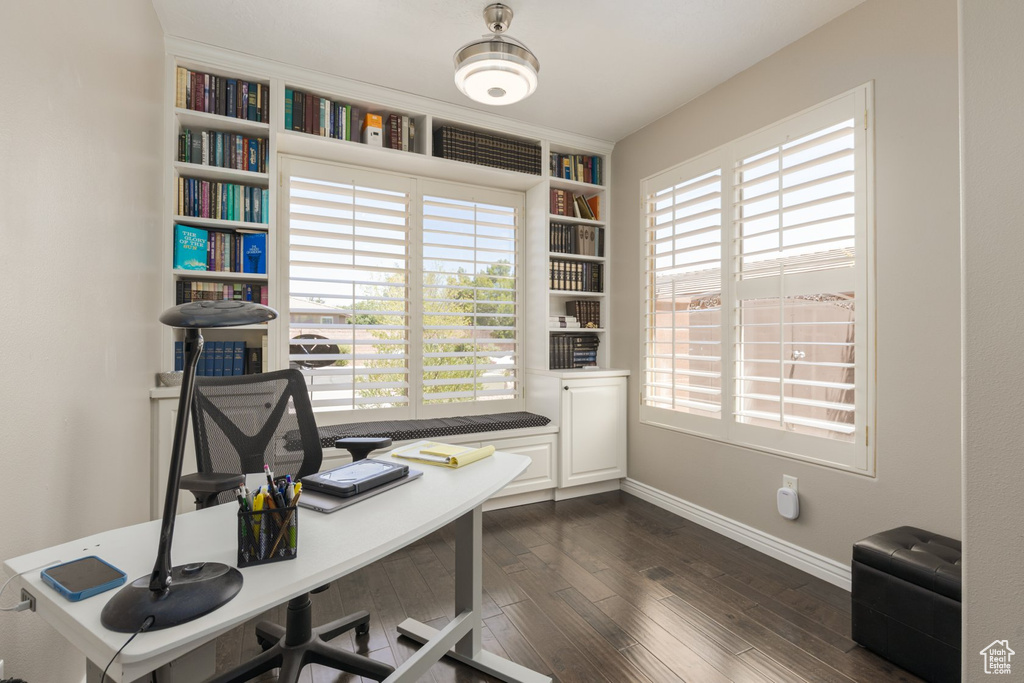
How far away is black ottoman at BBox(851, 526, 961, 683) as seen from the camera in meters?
1.62

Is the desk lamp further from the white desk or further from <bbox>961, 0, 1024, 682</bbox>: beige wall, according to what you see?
<bbox>961, 0, 1024, 682</bbox>: beige wall

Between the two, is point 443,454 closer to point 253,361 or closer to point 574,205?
point 253,361

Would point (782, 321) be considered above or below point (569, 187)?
below

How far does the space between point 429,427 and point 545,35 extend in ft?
7.62

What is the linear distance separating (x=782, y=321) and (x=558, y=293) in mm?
1611

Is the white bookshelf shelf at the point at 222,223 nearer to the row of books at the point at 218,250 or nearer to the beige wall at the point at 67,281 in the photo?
the row of books at the point at 218,250

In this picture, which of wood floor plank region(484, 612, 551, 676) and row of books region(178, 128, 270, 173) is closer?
wood floor plank region(484, 612, 551, 676)

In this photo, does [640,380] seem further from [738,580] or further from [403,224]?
[403,224]

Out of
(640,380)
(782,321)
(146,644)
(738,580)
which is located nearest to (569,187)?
(640,380)

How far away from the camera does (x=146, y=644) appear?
73 cm

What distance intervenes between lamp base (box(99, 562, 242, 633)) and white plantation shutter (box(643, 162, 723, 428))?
9.01 feet

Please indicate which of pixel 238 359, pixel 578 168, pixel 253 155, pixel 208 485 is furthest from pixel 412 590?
pixel 578 168

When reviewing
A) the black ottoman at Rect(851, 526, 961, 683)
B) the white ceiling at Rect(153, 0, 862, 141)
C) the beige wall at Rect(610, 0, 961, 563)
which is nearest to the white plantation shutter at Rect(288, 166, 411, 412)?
the white ceiling at Rect(153, 0, 862, 141)

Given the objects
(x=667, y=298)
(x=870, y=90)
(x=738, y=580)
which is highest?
(x=870, y=90)
